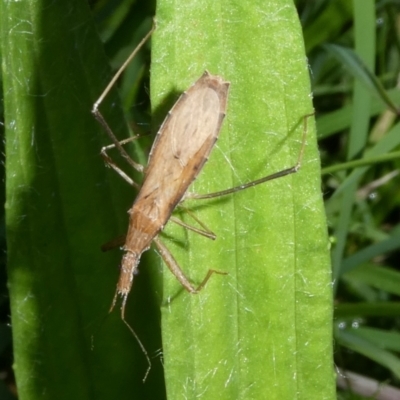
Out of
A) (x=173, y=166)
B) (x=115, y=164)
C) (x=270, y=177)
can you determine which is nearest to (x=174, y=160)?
(x=173, y=166)

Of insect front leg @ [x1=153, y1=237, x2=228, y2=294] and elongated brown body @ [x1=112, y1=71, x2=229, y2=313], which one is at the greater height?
elongated brown body @ [x1=112, y1=71, x2=229, y2=313]

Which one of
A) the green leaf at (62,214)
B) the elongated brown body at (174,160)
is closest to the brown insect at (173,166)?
the elongated brown body at (174,160)

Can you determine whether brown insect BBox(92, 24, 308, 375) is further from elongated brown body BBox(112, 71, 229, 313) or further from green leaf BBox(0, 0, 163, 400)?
green leaf BBox(0, 0, 163, 400)

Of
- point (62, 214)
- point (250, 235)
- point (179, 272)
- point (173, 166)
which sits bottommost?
point (179, 272)

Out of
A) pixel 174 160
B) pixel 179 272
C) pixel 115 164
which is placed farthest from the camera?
pixel 115 164

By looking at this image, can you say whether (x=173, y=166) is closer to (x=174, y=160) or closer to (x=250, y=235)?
(x=174, y=160)

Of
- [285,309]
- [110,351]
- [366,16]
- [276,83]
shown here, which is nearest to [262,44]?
[276,83]

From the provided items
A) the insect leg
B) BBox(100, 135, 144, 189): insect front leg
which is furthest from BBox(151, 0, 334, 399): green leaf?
BBox(100, 135, 144, 189): insect front leg
